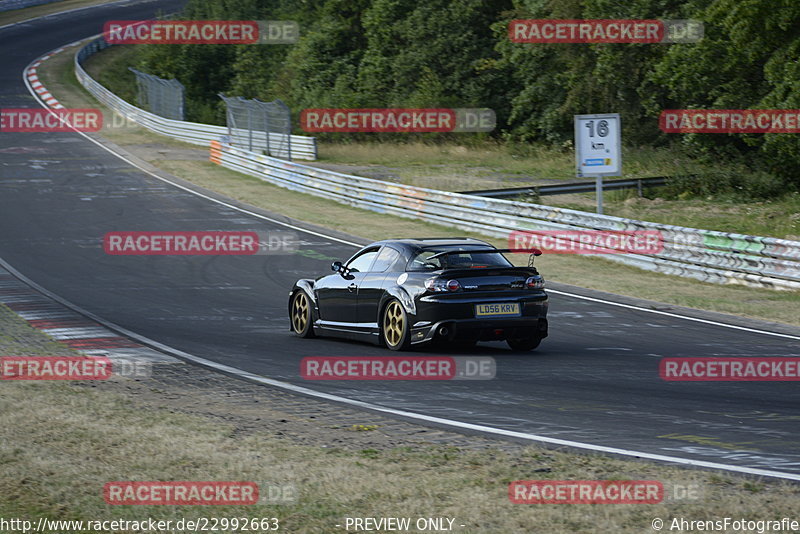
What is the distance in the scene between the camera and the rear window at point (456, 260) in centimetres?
1154

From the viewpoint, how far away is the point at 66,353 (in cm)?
1118

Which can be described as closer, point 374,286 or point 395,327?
point 395,327

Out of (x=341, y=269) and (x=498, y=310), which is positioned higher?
(x=341, y=269)

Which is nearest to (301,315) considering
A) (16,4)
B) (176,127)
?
(176,127)

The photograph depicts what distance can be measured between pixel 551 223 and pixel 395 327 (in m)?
Result: 12.0

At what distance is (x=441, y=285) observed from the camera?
1109 cm

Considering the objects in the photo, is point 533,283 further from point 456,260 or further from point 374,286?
point 374,286

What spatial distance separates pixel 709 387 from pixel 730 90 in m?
25.0

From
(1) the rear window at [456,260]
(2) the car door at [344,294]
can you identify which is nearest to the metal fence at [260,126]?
(2) the car door at [344,294]

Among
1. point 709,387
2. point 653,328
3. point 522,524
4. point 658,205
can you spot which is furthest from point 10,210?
point 522,524

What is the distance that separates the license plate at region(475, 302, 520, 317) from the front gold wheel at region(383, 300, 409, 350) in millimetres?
854

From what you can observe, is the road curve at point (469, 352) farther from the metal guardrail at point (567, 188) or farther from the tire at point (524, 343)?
the metal guardrail at point (567, 188)

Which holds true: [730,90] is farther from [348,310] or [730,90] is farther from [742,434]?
[742,434]

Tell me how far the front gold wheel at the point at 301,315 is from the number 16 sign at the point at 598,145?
1067 cm
